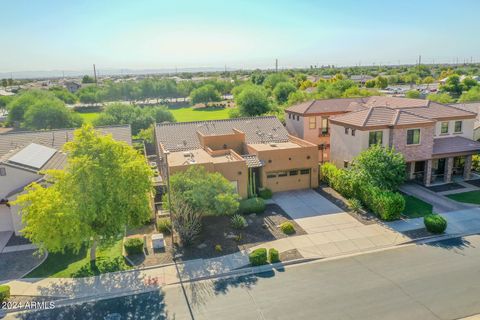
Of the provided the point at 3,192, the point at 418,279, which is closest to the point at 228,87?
the point at 3,192

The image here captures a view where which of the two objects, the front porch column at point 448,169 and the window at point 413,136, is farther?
the front porch column at point 448,169

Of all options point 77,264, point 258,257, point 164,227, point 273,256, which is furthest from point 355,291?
point 77,264

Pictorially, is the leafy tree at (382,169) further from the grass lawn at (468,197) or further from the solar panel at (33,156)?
the solar panel at (33,156)

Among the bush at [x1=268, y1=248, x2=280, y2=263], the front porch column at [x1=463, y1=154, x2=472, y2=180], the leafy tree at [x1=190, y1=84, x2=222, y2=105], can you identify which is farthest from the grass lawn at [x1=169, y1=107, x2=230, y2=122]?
the bush at [x1=268, y1=248, x2=280, y2=263]

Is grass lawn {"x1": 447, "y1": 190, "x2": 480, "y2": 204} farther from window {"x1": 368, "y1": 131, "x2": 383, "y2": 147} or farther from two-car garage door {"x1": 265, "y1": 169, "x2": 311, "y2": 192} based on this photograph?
two-car garage door {"x1": 265, "y1": 169, "x2": 311, "y2": 192}

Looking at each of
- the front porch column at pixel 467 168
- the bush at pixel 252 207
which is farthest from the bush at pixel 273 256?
the front porch column at pixel 467 168

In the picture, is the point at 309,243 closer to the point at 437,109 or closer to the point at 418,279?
the point at 418,279

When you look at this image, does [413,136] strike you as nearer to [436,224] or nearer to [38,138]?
[436,224]
